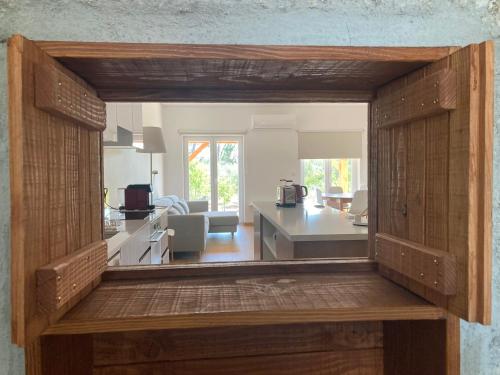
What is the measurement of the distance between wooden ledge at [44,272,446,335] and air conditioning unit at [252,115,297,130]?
7.62 m

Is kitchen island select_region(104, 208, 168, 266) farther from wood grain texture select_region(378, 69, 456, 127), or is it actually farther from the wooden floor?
the wooden floor

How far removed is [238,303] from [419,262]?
355mm

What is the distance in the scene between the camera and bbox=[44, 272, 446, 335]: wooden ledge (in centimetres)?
62

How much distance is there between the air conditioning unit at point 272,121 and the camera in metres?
8.28

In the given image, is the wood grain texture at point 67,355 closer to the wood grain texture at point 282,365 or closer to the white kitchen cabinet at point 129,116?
the wood grain texture at point 282,365

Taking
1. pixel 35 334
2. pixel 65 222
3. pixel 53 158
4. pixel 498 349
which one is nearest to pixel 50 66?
pixel 53 158

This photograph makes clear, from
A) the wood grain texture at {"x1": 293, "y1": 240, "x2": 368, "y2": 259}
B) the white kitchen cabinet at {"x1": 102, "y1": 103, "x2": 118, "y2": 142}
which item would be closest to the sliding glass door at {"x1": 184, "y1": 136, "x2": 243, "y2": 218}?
the white kitchen cabinet at {"x1": 102, "y1": 103, "x2": 118, "y2": 142}

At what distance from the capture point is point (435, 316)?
0.65 meters

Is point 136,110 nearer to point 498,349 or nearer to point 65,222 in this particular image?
point 65,222

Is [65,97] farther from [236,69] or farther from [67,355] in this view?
[67,355]

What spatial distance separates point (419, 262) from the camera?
0.69 meters

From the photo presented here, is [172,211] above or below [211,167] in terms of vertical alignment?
below

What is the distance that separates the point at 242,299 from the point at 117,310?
23cm

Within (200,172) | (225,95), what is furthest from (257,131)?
(225,95)
